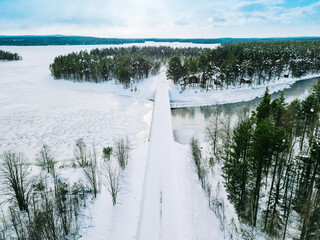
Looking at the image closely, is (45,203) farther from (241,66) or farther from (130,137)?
(241,66)

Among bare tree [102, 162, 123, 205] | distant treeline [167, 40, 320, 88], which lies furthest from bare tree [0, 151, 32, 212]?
distant treeline [167, 40, 320, 88]

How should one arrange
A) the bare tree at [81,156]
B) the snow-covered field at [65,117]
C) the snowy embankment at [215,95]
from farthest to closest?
the snowy embankment at [215,95], the snow-covered field at [65,117], the bare tree at [81,156]

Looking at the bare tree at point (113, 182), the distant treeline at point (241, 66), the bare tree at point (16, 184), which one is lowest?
the bare tree at point (113, 182)

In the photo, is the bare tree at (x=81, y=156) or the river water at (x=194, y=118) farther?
the river water at (x=194, y=118)

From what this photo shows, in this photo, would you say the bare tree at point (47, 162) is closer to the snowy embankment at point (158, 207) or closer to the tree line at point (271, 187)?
the snowy embankment at point (158, 207)

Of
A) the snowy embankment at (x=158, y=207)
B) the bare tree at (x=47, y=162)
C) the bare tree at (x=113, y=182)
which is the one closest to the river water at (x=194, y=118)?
the snowy embankment at (x=158, y=207)

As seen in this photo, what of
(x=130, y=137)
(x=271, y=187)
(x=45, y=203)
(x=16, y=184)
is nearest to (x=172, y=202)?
(x=271, y=187)
